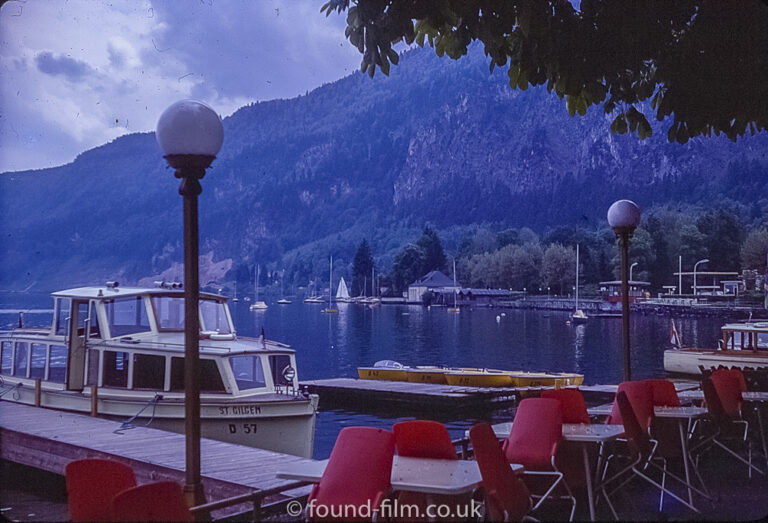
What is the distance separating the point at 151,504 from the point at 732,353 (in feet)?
103

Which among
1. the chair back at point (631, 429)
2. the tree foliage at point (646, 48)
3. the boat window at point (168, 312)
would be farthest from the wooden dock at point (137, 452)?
the tree foliage at point (646, 48)

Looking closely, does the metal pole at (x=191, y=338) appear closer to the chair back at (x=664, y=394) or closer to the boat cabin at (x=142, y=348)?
the chair back at (x=664, y=394)

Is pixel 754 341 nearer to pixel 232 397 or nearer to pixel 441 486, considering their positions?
pixel 232 397

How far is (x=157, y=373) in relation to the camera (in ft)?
47.2

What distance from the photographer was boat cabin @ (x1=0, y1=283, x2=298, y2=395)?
14.3m

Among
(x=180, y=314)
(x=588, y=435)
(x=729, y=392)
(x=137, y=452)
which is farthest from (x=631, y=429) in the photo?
(x=180, y=314)

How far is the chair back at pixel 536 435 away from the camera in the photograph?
223 inches

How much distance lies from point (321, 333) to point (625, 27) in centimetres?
8414

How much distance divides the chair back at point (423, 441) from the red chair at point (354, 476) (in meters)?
0.45

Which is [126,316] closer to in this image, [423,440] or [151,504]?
[423,440]

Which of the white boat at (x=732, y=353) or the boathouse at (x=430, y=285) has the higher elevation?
the boathouse at (x=430, y=285)

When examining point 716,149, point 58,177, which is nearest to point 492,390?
point 58,177

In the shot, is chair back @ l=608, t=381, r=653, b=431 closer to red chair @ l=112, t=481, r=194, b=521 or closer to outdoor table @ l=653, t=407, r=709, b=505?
outdoor table @ l=653, t=407, r=709, b=505

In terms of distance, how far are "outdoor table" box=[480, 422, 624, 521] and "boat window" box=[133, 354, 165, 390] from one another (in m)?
9.55
